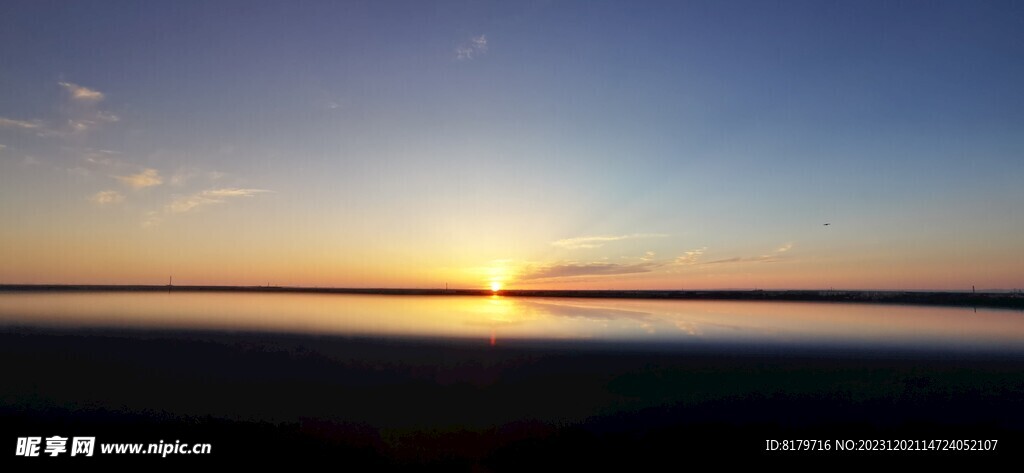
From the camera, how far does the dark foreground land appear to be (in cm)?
1138

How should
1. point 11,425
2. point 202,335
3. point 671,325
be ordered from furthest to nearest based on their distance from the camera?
1. point 671,325
2. point 202,335
3. point 11,425

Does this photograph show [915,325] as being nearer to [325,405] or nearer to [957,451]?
[957,451]

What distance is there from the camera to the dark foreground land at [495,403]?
37.3ft

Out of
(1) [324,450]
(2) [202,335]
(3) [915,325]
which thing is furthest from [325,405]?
(3) [915,325]

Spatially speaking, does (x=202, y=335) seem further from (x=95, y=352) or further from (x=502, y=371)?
(x=502, y=371)

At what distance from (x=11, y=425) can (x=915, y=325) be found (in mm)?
54709

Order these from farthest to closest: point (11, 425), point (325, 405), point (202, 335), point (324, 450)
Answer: point (202, 335) → point (325, 405) → point (11, 425) → point (324, 450)

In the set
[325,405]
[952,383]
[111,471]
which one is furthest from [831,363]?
[111,471]

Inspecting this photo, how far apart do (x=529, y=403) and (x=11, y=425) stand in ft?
44.2

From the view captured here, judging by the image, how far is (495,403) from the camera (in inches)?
592

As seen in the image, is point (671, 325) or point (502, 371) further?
point (671, 325)

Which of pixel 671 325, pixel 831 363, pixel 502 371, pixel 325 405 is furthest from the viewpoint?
pixel 671 325

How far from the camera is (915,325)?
41031 millimetres

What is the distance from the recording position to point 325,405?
14.4 meters
